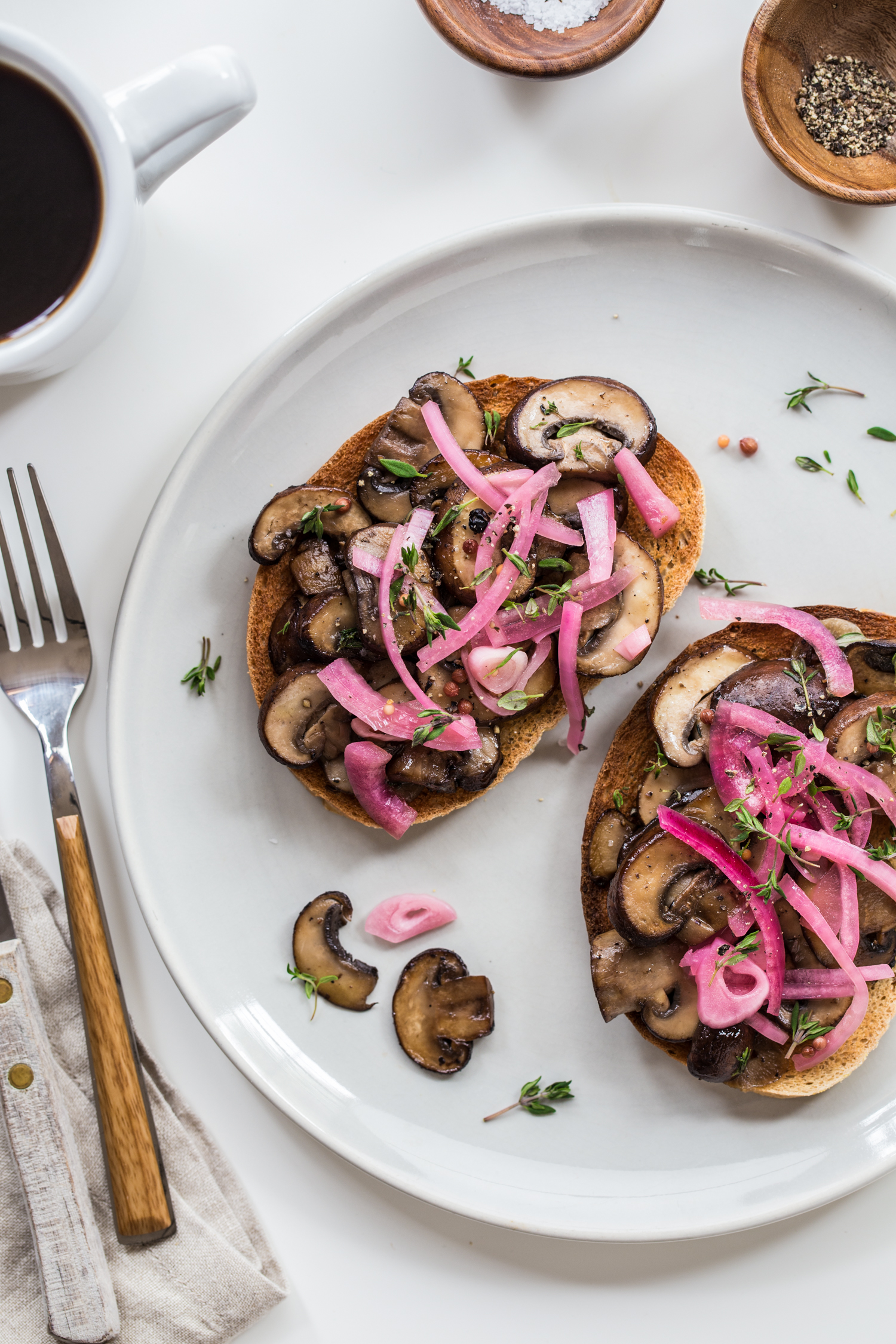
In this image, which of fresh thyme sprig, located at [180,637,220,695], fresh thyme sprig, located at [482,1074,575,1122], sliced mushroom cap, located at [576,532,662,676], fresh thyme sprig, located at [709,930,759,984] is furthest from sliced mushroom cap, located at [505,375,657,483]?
fresh thyme sprig, located at [482,1074,575,1122]

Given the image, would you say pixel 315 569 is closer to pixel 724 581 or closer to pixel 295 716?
pixel 295 716

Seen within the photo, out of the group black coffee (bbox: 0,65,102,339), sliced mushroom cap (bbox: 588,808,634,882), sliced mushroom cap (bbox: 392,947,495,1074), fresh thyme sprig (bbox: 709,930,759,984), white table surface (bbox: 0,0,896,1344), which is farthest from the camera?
white table surface (bbox: 0,0,896,1344)

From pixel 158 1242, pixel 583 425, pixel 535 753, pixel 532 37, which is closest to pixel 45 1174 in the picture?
pixel 158 1242

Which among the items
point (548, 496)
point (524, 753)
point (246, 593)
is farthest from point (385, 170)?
point (524, 753)

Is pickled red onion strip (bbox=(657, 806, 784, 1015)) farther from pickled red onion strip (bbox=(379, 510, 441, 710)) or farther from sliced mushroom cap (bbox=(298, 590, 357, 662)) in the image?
sliced mushroom cap (bbox=(298, 590, 357, 662))

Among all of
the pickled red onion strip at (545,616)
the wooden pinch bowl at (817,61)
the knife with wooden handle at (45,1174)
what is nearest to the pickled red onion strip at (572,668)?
the pickled red onion strip at (545,616)
